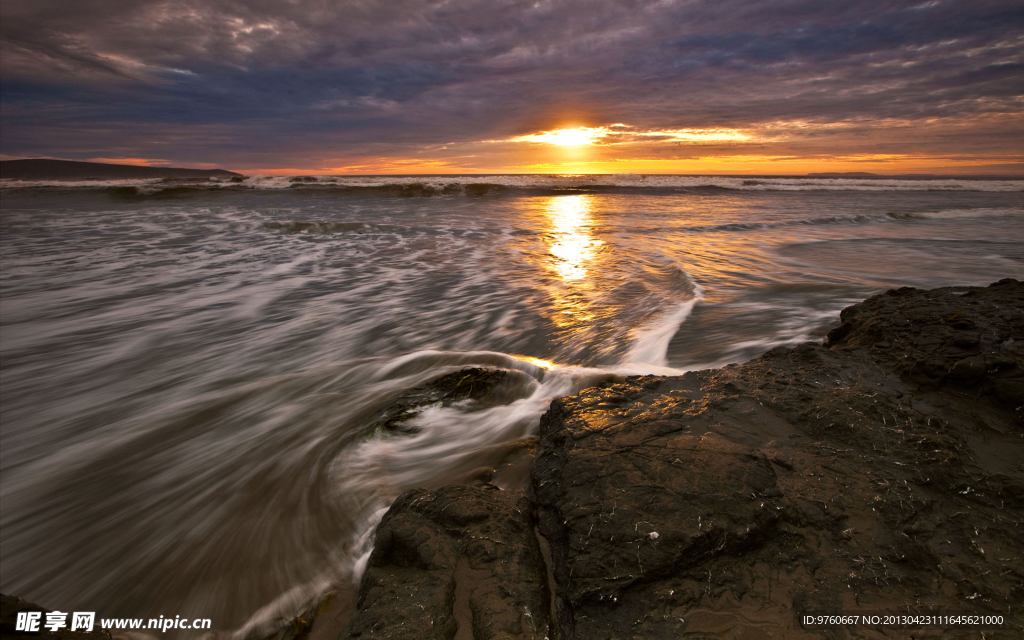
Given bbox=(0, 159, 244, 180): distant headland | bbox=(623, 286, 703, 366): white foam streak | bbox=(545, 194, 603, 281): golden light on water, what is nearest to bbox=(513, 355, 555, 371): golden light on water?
bbox=(623, 286, 703, 366): white foam streak

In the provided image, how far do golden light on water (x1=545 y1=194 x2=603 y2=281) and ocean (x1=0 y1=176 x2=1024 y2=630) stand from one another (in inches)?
4.5

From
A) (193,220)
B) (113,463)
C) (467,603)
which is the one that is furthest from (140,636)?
(193,220)

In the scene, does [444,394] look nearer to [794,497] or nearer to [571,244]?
[794,497]

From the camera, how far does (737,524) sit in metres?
1.64

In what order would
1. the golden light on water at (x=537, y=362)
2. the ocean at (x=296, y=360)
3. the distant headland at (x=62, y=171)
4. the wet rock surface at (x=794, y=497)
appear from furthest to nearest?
the distant headland at (x=62, y=171) → the golden light on water at (x=537, y=362) → the ocean at (x=296, y=360) → the wet rock surface at (x=794, y=497)

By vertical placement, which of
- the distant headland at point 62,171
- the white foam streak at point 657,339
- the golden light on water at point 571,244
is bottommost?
the white foam streak at point 657,339

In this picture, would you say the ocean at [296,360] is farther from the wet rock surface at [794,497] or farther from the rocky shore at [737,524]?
the wet rock surface at [794,497]

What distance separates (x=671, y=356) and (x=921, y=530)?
2.66 m

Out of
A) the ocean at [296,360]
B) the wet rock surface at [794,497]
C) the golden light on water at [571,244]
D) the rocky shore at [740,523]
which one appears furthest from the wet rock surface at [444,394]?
the golden light on water at [571,244]

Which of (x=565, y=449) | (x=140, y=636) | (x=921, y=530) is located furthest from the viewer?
(x=565, y=449)

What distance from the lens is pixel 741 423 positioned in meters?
2.24

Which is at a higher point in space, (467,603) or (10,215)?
(10,215)

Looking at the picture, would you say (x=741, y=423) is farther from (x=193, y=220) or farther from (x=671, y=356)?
(x=193, y=220)

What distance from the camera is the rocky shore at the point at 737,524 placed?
1.47 metres
